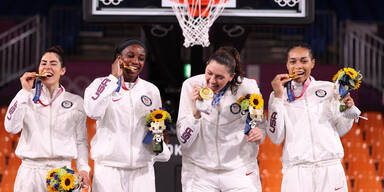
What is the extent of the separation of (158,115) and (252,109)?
Result: 2.59 feet

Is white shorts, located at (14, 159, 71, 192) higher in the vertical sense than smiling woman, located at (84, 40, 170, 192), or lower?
lower

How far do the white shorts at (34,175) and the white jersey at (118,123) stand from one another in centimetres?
54

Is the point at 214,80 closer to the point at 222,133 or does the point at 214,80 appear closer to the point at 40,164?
the point at 222,133

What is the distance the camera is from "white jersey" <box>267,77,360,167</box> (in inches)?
188

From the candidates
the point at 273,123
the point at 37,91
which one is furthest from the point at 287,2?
the point at 37,91

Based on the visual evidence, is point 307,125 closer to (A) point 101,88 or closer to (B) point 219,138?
(B) point 219,138

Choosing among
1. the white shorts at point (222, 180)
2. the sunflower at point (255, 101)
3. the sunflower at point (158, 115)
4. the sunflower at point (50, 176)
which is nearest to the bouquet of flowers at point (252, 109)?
the sunflower at point (255, 101)

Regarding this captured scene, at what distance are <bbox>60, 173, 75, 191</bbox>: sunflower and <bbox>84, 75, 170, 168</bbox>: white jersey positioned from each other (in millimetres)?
259

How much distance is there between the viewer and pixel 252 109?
4.43 metres

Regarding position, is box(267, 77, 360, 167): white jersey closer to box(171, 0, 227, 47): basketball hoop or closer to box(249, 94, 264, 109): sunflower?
box(249, 94, 264, 109): sunflower

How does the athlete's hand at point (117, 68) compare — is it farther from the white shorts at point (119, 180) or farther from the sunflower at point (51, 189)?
the sunflower at point (51, 189)

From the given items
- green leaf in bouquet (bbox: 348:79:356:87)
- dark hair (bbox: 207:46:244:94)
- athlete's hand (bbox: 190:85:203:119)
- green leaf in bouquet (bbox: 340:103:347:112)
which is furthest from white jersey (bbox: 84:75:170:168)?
green leaf in bouquet (bbox: 348:79:356:87)

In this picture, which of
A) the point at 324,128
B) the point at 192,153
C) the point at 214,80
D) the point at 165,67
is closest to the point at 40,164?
the point at 192,153

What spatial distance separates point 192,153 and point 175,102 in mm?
4350
